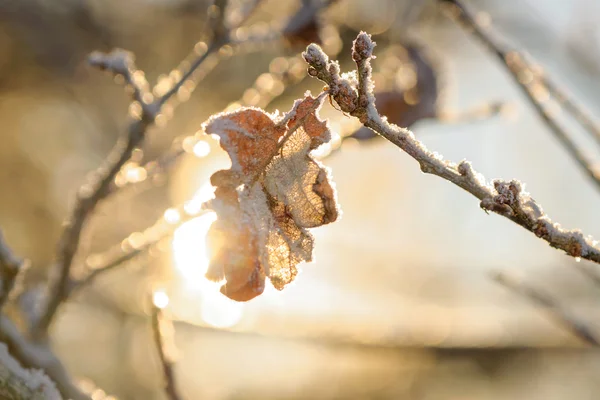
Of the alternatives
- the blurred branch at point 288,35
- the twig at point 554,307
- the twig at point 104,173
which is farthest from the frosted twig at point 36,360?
the twig at point 554,307

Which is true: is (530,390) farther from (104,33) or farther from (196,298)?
(104,33)

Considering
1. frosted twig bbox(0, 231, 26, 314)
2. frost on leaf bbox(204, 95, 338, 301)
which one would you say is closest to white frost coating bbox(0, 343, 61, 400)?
frosted twig bbox(0, 231, 26, 314)

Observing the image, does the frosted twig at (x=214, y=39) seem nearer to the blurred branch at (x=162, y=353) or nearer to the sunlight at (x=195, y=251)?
the sunlight at (x=195, y=251)

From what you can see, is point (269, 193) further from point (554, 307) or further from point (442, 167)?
point (554, 307)

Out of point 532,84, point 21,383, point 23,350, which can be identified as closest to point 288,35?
point 532,84

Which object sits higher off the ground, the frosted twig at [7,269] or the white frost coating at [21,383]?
the frosted twig at [7,269]

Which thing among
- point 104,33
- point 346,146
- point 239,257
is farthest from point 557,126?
point 104,33
